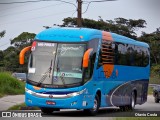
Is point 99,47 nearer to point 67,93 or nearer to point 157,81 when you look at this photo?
point 67,93

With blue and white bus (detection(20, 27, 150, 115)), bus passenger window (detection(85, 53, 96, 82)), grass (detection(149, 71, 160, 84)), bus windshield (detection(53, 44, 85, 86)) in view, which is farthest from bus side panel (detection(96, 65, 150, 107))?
grass (detection(149, 71, 160, 84))

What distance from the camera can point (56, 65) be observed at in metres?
15.2

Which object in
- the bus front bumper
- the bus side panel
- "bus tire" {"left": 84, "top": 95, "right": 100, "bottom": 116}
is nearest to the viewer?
the bus front bumper

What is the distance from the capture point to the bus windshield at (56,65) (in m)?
15.1

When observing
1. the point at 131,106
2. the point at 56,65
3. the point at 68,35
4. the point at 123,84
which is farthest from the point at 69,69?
the point at 131,106

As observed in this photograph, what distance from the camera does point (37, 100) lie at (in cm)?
1526

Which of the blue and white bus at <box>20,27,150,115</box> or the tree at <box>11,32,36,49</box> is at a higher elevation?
the tree at <box>11,32,36,49</box>

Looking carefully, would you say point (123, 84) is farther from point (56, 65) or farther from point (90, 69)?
point (56, 65)

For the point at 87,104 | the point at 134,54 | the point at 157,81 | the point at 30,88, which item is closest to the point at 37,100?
the point at 30,88

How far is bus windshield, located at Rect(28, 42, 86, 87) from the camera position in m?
15.1

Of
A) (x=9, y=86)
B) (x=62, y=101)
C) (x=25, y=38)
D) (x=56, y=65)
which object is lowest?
(x=9, y=86)

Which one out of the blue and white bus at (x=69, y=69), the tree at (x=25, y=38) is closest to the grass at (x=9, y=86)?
the tree at (x=25, y=38)

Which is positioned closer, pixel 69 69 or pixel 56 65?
pixel 69 69

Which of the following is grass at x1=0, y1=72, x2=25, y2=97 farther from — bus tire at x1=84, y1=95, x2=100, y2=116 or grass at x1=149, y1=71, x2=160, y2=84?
grass at x1=149, y1=71, x2=160, y2=84
